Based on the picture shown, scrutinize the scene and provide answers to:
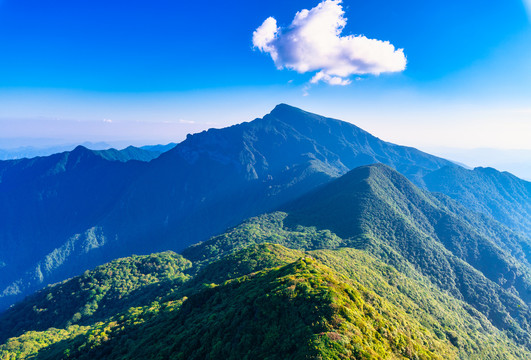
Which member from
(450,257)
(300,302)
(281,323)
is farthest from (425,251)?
(281,323)

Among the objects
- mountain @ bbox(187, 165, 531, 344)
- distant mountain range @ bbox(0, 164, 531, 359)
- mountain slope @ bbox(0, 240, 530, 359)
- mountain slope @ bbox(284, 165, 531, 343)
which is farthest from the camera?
mountain @ bbox(187, 165, 531, 344)

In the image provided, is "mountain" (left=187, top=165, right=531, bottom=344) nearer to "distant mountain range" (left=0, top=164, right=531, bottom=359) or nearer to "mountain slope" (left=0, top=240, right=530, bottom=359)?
"distant mountain range" (left=0, top=164, right=531, bottom=359)

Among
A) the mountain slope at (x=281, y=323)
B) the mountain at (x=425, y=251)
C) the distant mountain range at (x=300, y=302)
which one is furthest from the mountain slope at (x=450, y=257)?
the mountain slope at (x=281, y=323)

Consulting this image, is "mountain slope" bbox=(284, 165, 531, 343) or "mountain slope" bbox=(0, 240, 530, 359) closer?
"mountain slope" bbox=(0, 240, 530, 359)

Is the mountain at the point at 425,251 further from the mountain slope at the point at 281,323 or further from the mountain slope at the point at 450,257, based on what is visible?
the mountain slope at the point at 281,323

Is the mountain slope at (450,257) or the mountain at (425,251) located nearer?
the mountain slope at (450,257)

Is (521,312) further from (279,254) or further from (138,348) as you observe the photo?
(138,348)

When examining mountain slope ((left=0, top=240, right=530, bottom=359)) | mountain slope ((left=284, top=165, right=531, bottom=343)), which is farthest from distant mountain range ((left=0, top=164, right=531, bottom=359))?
mountain slope ((left=284, top=165, right=531, bottom=343))

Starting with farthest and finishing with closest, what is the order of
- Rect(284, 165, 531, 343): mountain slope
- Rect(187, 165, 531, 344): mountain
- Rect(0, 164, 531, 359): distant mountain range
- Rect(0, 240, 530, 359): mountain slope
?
Rect(187, 165, 531, 344): mountain
Rect(284, 165, 531, 343): mountain slope
Rect(0, 164, 531, 359): distant mountain range
Rect(0, 240, 530, 359): mountain slope
